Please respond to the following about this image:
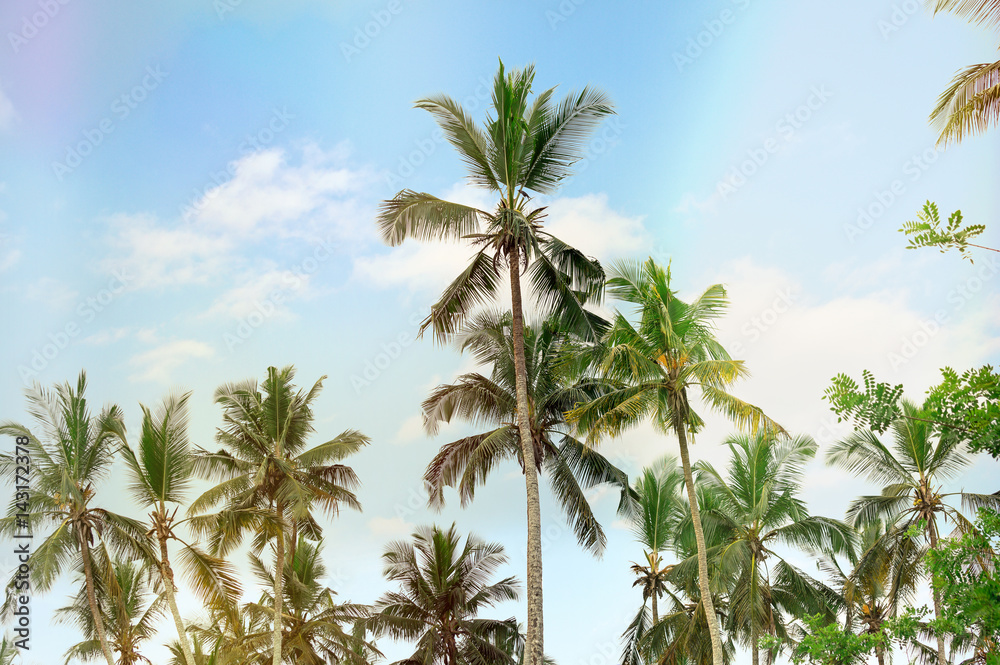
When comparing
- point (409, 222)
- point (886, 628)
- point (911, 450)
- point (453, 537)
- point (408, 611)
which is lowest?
point (886, 628)

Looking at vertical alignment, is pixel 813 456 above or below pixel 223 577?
above

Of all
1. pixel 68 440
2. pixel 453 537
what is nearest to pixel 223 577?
pixel 68 440

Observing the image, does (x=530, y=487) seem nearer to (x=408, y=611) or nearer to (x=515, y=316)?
(x=515, y=316)

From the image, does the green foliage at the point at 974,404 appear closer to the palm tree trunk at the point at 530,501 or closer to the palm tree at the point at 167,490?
the palm tree trunk at the point at 530,501

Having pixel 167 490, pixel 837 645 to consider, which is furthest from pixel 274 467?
pixel 837 645

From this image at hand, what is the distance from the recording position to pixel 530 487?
1620cm

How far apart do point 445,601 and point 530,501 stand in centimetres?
752

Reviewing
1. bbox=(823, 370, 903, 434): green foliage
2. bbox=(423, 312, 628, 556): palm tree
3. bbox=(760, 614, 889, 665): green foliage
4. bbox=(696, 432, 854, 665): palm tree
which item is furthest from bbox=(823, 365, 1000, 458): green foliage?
bbox=(696, 432, 854, 665): palm tree

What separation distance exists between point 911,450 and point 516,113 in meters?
13.5

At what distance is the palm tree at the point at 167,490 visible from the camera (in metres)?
18.3

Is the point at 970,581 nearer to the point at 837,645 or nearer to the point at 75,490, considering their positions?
the point at 837,645

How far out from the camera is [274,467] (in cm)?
2053

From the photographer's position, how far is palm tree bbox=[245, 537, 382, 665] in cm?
2195

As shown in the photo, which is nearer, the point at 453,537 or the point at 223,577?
the point at 223,577
